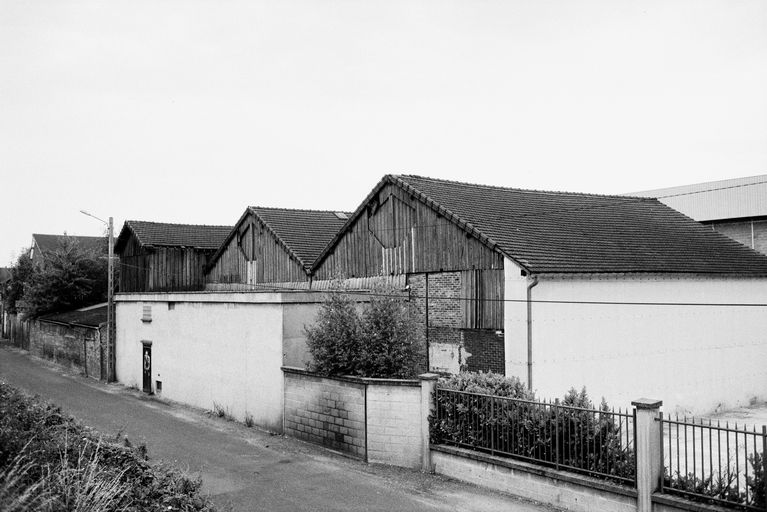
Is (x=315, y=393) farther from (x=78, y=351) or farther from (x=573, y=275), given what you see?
(x=78, y=351)

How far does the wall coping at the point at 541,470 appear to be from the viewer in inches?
404

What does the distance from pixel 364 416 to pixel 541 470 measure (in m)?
4.56

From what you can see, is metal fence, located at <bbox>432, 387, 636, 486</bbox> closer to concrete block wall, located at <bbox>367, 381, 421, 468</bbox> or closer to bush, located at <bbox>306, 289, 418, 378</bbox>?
concrete block wall, located at <bbox>367, 381, 421, 468</bbox>

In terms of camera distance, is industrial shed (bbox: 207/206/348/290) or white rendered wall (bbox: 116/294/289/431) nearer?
white rendered wall (bbox: 116/294/289/431)

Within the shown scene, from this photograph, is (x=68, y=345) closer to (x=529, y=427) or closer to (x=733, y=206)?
(x=529, y=427)

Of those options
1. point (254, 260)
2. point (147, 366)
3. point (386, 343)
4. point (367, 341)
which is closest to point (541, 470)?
point (386, 343)

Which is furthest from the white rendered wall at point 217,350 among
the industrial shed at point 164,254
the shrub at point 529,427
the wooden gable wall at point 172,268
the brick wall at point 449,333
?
the industrial shed at point 164,254

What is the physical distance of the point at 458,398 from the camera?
1315 centimetres

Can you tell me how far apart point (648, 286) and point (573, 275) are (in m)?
3.39

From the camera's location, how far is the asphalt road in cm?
1157

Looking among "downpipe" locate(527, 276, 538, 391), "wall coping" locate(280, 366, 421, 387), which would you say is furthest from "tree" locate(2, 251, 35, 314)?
"downpipe" locate(527, 276, 538, 391)

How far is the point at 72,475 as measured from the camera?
743 centimetres

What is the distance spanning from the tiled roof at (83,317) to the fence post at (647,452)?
27.7m

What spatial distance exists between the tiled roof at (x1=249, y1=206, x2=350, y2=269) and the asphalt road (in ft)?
27.9
